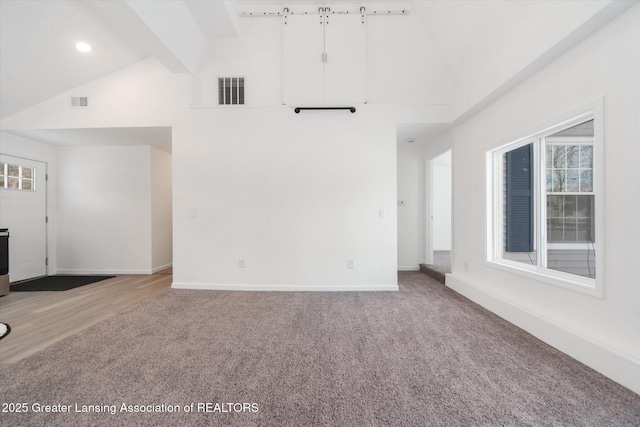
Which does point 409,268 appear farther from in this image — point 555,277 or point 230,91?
point 230,91

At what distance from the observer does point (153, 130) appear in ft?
12.4

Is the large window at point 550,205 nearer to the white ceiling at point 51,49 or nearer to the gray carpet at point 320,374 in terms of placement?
the gray carpet at point 320,374

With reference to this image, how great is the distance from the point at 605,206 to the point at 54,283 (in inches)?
275

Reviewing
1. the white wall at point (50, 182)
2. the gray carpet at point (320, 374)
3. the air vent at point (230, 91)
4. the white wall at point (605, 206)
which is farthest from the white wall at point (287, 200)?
the white wall at point (50, 182)

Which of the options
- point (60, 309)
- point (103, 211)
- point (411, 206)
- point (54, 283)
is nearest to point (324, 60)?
point (411, 206)

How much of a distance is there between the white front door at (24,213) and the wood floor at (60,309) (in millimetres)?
1010

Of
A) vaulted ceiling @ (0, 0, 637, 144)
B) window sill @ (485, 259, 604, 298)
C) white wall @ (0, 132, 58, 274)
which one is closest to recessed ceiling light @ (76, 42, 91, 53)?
vaulted ceiling @ (0, 0, 637, 144)

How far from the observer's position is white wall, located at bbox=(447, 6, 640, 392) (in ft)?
5.13

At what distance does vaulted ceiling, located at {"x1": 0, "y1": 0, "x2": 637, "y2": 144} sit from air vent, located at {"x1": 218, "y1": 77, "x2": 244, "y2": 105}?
484 mm

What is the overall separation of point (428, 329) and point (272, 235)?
7.60ft

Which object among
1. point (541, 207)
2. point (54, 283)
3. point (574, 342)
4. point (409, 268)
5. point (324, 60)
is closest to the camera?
point (574, 342)

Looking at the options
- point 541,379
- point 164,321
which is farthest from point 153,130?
point 541,379

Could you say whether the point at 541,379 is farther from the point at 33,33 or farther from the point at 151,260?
the point at 33,33

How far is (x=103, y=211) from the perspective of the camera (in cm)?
459
